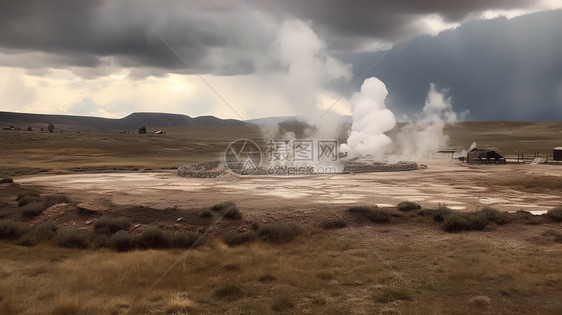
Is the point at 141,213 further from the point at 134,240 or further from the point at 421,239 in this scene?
the point at 421,239

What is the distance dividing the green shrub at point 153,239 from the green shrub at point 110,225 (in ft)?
5.84

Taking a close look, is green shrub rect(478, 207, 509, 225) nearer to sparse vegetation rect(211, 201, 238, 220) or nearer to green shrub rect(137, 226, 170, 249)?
sparse vegetation rect(211, 201, 238, 220)

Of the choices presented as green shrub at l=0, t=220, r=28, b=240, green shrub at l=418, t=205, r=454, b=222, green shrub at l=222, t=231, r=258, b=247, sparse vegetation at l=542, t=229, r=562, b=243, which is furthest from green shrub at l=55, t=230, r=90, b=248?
sparse vegetation at l=542, t=229, r=562, b=243

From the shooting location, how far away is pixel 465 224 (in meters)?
18.6

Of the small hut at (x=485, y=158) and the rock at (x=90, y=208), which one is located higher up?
the small hut at (x=485, y=158)

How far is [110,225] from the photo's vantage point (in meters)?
17.8

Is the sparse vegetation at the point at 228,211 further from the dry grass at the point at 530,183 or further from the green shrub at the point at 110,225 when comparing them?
the dry grass at the point at 530,183

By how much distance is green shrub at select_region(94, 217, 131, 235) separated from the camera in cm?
1769

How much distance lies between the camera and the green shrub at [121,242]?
53.2 ft

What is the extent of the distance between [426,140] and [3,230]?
101 meters

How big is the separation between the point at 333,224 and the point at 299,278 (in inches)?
274

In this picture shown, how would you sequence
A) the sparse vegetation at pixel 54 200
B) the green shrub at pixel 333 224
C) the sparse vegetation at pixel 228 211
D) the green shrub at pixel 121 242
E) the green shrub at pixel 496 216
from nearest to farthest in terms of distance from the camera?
the green shrub at pixel 121 242 → the green shrub at pixel 333 224 → the green shrub at pixel 496 216 → the sparse vegetation at pixel 228 211 → the sparse vegetation at pixel 54 200

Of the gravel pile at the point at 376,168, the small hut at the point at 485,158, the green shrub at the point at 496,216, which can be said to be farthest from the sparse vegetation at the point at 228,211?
the small hut at the point at 485,158

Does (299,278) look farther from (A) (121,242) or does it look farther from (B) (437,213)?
(B) (437,213)
